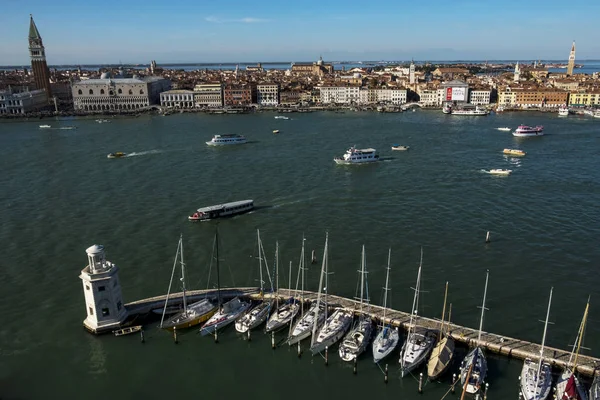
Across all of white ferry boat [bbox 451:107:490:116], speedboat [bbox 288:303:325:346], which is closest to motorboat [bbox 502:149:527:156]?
white ferry boat [bbox 451:107:490:116]

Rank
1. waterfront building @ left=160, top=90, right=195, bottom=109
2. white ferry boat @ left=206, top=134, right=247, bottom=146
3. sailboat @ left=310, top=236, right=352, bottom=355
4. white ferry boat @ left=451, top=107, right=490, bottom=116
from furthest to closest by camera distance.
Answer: waterfront building @ left=160, top=90, right=195, bottom=109
white ferry boat @ left=451, top=107, right=490, bottom=116
white ferry boat @ left=206, top=134, right=247, bottom=146
sailboat @ left=310, top=236, right=352, bottom=355

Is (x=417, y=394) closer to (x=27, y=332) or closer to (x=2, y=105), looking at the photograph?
(x=27, y=332)

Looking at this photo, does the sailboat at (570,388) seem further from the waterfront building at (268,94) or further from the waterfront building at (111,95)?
the waterfront building at (268,94)

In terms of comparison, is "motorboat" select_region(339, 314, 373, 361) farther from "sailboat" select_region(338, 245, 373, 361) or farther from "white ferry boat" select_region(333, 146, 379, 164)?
"white ferry boat" select_region(333, 146, 379, 164)

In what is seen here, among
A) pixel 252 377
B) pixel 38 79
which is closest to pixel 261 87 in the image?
pixel 38 79

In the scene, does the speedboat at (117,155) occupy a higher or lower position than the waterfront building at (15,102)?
lower

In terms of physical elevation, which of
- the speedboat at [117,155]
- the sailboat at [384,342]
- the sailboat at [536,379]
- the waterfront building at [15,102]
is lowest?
the sailboat at [536,379]

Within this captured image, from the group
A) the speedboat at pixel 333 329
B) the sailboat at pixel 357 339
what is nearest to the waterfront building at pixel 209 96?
the speedboat at pixel 333 329
